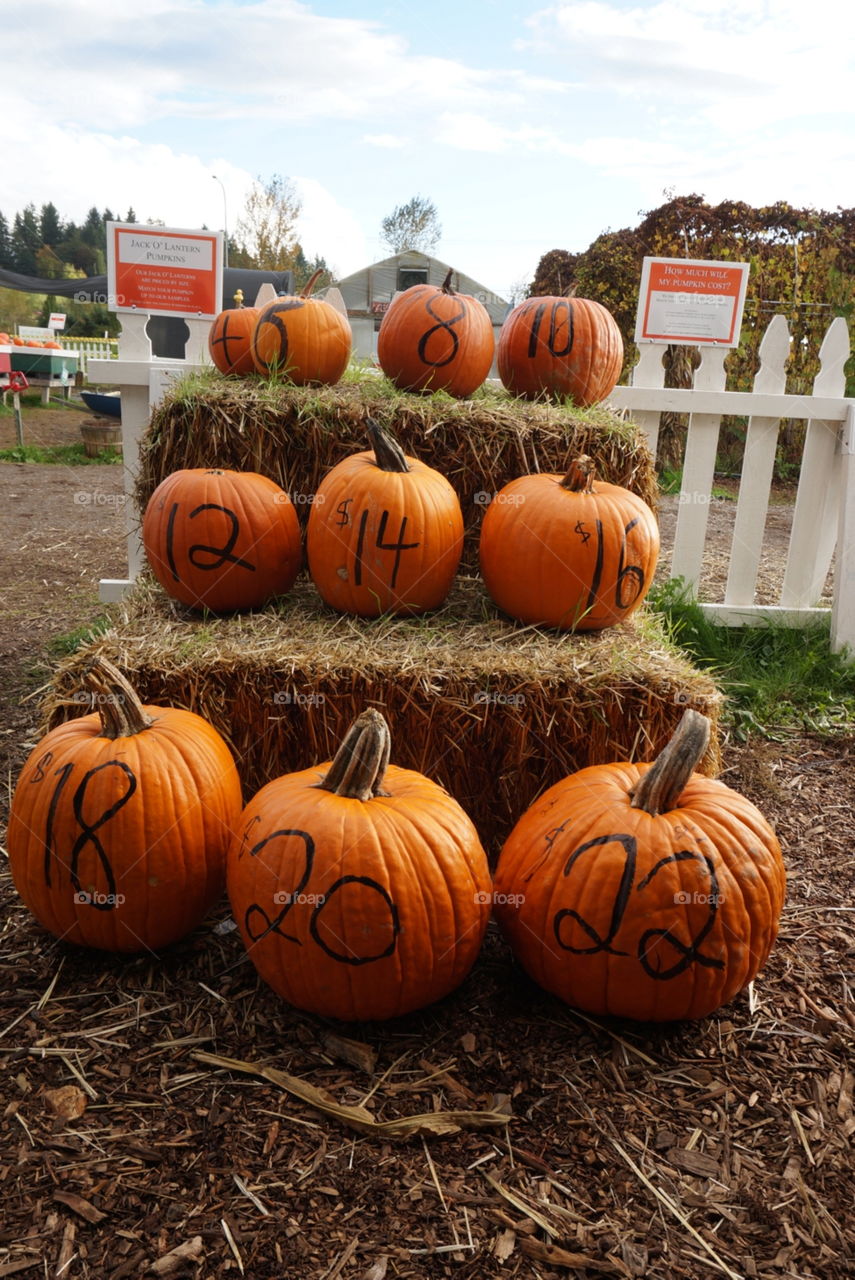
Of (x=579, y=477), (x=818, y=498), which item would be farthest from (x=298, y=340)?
(x=818, y=498)

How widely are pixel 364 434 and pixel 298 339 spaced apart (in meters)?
0.52

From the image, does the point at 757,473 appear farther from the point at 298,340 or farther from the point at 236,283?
A: the point at 236,283

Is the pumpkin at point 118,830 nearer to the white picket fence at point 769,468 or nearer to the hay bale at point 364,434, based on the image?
the hay bale at point 364,434

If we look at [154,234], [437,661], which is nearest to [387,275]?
[154,234]

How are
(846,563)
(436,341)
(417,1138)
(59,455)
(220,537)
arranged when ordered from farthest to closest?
1. (59,455)
2. (846,563)
3. (436,341)
4. (220,537)
5. (417,1138)

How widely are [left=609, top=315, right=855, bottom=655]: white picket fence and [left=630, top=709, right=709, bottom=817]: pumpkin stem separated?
2563 mm

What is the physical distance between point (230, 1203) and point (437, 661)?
4.35 ft

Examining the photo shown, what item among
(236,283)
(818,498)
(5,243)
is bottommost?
(818,498)

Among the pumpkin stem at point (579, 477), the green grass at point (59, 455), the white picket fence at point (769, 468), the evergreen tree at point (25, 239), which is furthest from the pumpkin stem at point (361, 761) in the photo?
the evergreen tree at point (25, 239)

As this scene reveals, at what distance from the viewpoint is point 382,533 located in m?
2.51

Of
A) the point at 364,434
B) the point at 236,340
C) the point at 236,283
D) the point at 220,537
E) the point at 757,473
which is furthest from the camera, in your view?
the point at 236,283

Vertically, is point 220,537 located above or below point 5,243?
below

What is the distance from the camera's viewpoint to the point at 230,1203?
1398mm

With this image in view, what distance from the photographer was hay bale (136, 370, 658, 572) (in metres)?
3.02
